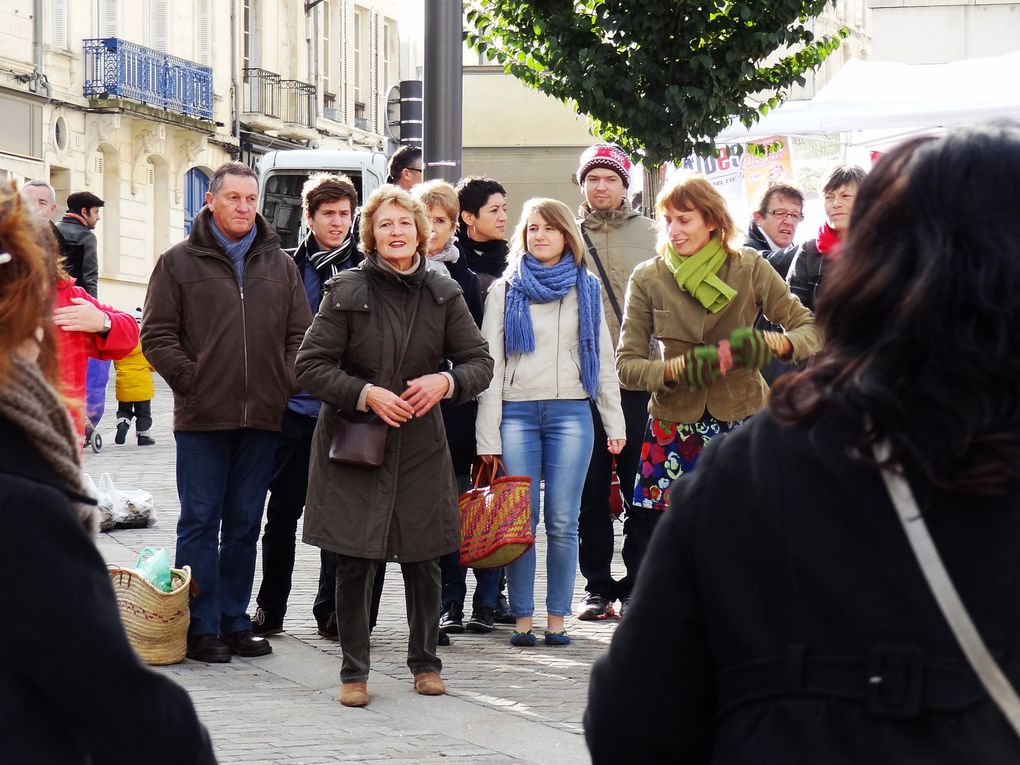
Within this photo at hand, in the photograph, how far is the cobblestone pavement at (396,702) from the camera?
5.50m

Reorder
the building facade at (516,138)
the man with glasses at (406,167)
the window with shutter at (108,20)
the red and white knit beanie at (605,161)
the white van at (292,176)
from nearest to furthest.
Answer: the red and white knit beanie at (605,161)
the man with glasses at (406,167)
the building facade at (516,138)
the white van at (292,176)
the window with shutter at (108,20)

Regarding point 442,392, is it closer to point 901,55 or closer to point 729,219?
point 729,219

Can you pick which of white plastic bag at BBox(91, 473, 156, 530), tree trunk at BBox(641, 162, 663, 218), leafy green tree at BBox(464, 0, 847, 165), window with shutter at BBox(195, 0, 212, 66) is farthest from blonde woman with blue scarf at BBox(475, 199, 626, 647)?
window with shutter at BBox(195, 0, 212, 66)

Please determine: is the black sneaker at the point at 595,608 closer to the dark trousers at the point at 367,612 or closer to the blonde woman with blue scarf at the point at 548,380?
the blonde woman with blue scarf at the point at 548,380

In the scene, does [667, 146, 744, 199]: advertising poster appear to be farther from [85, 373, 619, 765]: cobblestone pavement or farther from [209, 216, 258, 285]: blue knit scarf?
[209, 216, 258, 285]: blue knit scarf

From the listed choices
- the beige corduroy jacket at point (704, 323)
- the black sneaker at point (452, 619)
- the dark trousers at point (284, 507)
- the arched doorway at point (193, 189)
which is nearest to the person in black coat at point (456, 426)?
the black sneaker at point (452, 619)

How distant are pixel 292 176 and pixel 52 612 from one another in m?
21.6

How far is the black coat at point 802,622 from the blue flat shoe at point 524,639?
533 centimetres

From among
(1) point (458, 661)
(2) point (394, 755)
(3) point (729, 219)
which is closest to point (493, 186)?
(3) point (729, 219)

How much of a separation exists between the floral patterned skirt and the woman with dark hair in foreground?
477cm

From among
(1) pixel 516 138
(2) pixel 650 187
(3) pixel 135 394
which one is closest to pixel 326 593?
(2) pixel 650 187

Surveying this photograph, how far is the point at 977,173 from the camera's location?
1.90 meters

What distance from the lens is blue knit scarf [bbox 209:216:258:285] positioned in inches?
279

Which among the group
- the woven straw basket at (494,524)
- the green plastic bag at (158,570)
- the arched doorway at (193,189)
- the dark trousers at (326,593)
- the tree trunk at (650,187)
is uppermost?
the arched doorway at (193,189)
